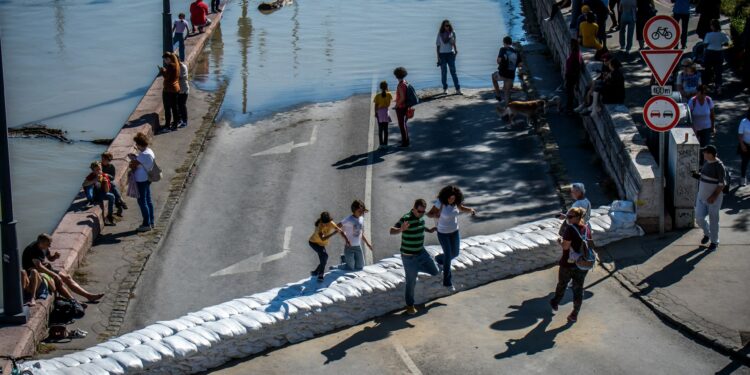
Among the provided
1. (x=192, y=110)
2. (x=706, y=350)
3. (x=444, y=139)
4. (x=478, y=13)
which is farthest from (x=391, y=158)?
(x=478, y=13)

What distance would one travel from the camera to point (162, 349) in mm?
14117

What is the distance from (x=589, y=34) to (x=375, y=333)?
13.3 meters

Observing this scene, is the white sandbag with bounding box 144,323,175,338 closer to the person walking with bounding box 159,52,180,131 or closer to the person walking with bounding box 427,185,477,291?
the person walking with bounding box 427,185,477,291

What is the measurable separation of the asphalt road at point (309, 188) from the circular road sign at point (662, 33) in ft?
12.0

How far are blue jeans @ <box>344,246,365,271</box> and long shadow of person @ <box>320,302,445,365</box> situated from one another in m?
0.85

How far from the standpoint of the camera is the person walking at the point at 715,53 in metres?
24.7

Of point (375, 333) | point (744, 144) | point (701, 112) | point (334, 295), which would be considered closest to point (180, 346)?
point (334, 295)

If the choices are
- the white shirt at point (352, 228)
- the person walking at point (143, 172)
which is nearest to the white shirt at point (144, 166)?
the person walking at point (143, 172)

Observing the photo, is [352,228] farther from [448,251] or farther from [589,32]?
[589,32]

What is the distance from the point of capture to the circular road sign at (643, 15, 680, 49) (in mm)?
17875

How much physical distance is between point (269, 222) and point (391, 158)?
4.10 m

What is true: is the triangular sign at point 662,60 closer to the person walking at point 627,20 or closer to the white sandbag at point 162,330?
the white sandbag at point 162,330

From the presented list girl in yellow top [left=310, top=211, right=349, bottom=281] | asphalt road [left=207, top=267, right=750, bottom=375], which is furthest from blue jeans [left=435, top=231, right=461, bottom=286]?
girl in yellow top [left=310, top=211, right=349, bottom=281]

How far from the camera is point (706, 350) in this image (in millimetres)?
14758
